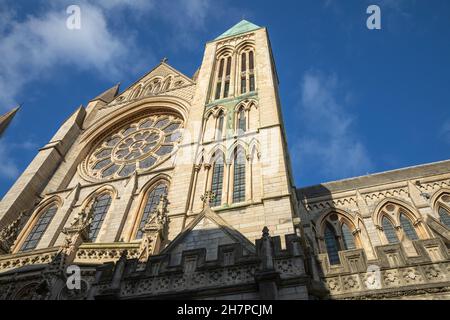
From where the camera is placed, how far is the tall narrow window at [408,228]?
16.9 metres

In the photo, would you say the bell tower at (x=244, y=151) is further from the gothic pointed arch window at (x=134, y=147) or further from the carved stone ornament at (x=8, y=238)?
the carved stone ornament at (x=8, y=238)

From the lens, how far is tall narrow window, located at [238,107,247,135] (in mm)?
15752

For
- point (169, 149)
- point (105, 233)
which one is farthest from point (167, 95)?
point (105, 233)

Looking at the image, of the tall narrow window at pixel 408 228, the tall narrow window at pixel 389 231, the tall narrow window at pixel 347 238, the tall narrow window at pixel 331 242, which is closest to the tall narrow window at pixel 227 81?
the tall narrow window at pixel 331 242

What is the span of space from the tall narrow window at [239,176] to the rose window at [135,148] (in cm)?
523

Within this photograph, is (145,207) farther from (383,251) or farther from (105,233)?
(383,251)

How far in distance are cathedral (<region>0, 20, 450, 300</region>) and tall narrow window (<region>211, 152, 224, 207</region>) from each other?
2.5 inches

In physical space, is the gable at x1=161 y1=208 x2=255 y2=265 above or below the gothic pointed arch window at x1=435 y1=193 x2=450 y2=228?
below

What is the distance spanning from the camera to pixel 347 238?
58.9 ft

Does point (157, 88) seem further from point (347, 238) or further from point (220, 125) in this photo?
point (347, 238)

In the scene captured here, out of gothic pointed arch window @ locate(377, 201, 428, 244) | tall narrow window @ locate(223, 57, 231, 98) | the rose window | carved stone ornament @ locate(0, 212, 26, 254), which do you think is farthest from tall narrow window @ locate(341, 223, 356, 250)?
carved stone ornament @ locate(0, 212, 26, 254)

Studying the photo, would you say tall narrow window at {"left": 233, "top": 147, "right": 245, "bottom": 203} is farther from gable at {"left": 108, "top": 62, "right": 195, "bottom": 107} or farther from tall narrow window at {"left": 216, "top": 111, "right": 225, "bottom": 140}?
gable at {"left": 108, "top": 62, "right": 195, "bottom": 107}

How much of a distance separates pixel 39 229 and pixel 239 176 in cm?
1018
